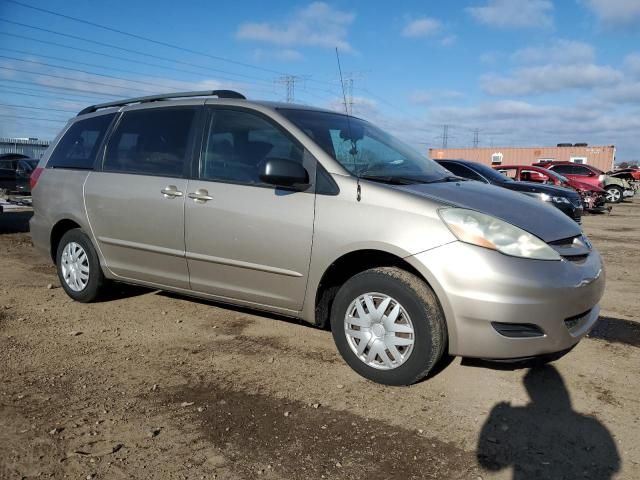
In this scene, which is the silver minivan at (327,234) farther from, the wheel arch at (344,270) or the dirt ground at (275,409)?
the dirt ground at (275,409)

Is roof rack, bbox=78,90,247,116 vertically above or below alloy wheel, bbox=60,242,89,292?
above

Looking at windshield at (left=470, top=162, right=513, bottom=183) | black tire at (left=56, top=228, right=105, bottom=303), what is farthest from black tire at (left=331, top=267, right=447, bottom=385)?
windshield at (left=470, top=162, right=513, bottom=183)

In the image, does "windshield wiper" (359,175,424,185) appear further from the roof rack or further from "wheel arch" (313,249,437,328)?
the roof rack

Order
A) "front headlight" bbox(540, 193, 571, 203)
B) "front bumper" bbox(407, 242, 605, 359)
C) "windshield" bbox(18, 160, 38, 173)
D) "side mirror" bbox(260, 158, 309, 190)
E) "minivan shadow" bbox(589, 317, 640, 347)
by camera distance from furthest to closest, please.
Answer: "windshield" bbox(18, 160, 38, 173)
"front headlight" bbox(540, 193, 571, 203)
"minivan shadow" bbox(589, 317, 640, 347)
"side mirror" bbox(260, 158, 309, 190)
"front bumper" bbox(407, 242, 605, 359)

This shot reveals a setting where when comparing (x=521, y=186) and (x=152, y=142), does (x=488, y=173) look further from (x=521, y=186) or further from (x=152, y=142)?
(x=152, y=142)

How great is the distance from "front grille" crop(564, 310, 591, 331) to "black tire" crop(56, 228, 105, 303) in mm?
3846

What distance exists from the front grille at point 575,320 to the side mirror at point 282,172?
1.83 m

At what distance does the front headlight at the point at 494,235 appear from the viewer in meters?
2.95

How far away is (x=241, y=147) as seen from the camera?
3.90 meters

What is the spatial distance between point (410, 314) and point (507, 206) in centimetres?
97

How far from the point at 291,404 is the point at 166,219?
1.86 meters

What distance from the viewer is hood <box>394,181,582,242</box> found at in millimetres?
3137

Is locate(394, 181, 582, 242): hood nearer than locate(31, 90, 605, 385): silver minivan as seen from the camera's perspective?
No

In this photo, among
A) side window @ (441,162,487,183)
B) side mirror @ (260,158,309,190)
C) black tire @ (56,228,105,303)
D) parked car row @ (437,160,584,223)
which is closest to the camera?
side mirror @ (260,158,309,190)
